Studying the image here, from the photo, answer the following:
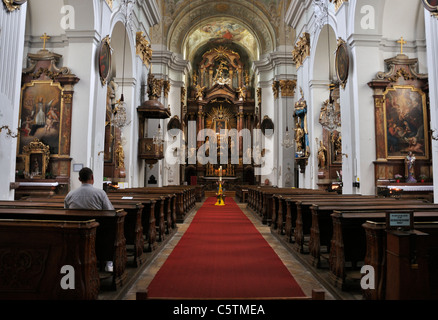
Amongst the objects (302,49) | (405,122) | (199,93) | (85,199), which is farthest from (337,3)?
(199,93)

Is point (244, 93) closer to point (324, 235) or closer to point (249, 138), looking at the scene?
point (249, 138)

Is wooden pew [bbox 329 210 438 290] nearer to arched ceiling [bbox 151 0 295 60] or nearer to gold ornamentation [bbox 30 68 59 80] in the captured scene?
gold ornamentation [bbox 30 68 59 80]

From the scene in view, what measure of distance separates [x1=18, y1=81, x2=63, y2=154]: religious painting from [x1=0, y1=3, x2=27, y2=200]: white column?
2.98 meters

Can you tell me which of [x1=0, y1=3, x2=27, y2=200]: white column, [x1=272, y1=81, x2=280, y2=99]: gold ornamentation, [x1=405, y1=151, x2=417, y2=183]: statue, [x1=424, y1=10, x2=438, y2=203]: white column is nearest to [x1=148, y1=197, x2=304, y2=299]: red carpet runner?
[x1=0, y1=3, x2=27, y2=200]: white column

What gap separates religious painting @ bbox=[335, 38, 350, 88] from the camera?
A: 892 cm

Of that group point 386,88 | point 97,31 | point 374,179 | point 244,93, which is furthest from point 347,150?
point 244,93

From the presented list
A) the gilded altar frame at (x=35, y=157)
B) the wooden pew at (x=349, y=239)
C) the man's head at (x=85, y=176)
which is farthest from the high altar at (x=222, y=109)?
the wooden pew at (x=349, y=239)

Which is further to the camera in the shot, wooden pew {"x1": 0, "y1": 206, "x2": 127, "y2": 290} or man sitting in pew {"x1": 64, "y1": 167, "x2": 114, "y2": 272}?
man sitting in pew {"x1": 64, "y1": 167, "x2": 114, "y2": 272}

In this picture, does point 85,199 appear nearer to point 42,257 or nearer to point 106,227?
point 106,227

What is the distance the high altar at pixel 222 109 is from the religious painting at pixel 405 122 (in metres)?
13.4

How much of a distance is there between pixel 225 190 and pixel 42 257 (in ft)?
62.8

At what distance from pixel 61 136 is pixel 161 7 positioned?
11869 millimetres

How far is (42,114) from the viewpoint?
881cm

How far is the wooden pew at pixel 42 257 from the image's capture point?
240 centimetres
